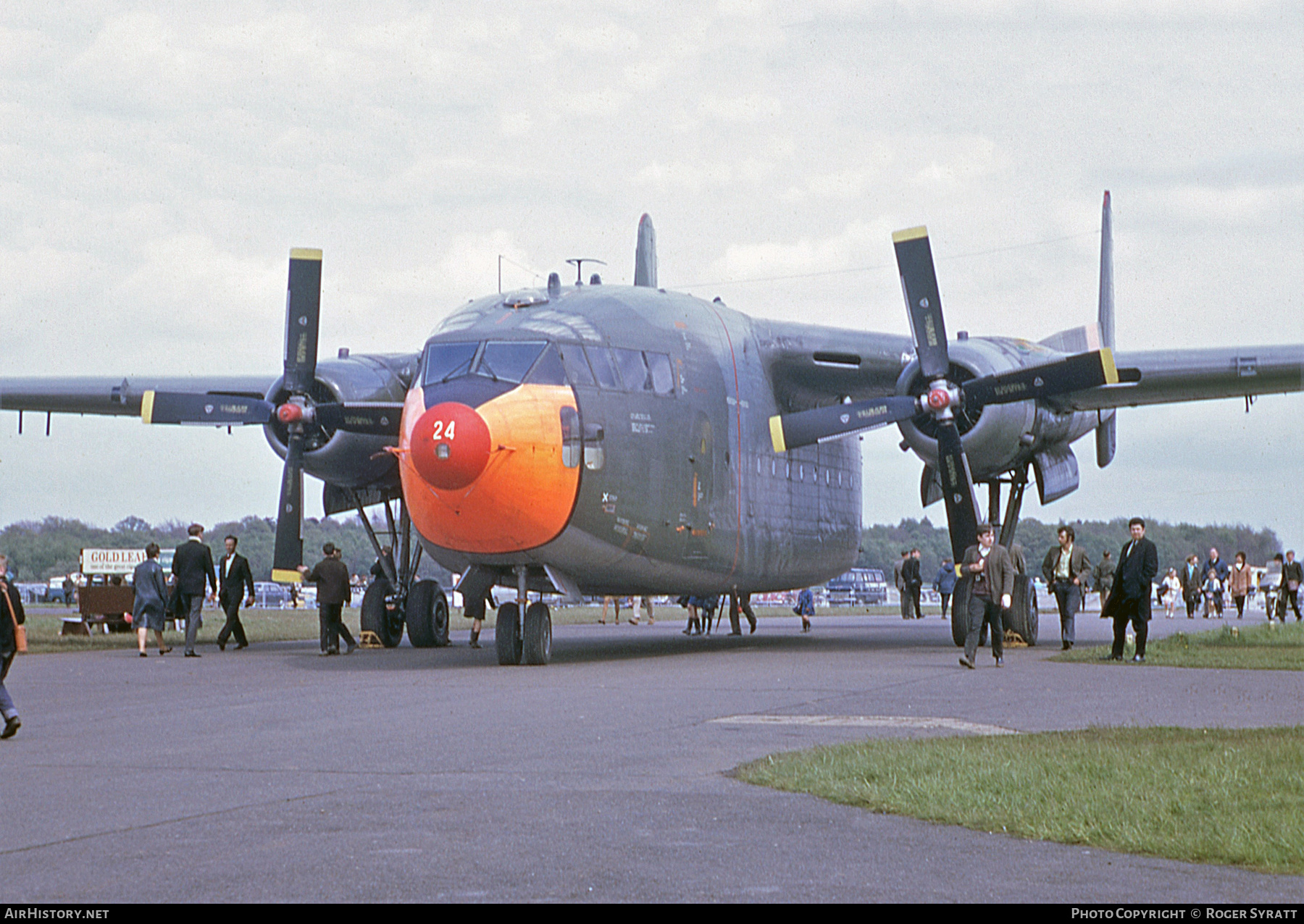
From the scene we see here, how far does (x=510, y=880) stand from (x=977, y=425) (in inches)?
650

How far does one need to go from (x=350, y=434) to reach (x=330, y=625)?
3454mm

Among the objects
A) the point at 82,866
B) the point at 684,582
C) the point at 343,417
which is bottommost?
the point at 82,866

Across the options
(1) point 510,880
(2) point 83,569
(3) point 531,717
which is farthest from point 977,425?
(2) point 83,569

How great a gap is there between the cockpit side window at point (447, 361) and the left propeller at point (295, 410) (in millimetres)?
3548

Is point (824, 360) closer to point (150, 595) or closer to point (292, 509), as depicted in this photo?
point (292, 509)

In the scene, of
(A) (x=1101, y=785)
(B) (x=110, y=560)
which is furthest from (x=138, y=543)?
(A) (x=1101, y=785)

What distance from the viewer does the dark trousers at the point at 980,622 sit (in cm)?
1631

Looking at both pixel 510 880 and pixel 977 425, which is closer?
pixel 510 880

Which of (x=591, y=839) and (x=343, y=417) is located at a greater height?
(x=343, y=417)

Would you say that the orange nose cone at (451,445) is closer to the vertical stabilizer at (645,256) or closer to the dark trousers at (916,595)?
the vertical stabilizer at (645,256)

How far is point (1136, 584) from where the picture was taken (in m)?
17.1

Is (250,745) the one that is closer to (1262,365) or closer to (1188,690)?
(1188,690)

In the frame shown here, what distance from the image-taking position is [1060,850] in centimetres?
636
